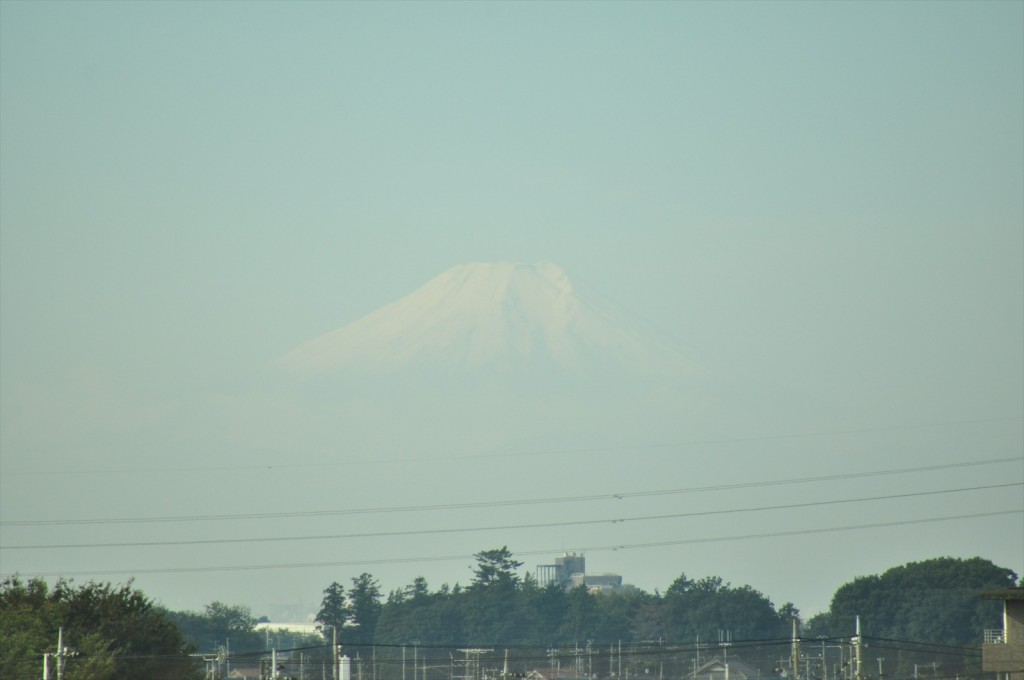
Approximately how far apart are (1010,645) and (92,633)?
62.0 metres

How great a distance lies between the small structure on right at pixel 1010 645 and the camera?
9281cm

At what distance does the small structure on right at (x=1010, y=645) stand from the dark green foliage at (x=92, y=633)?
55383mm

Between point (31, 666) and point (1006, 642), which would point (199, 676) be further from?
point (1006, 642)

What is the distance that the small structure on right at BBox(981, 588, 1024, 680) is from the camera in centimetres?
9281

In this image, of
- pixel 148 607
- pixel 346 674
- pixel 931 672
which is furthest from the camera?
pixel 931 672

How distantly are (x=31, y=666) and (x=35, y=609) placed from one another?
6.76 m

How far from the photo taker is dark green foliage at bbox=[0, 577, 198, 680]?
96438mm

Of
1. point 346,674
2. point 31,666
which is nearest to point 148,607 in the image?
point 31,666

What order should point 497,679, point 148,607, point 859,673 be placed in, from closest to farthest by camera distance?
point 859,673 → point 148,607 → point 497,679

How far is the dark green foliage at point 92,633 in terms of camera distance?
9644 centimetres

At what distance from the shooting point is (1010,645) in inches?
3691

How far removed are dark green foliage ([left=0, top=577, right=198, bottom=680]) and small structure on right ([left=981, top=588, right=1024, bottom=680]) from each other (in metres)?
55.4

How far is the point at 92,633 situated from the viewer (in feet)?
341

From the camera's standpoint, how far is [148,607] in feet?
358
